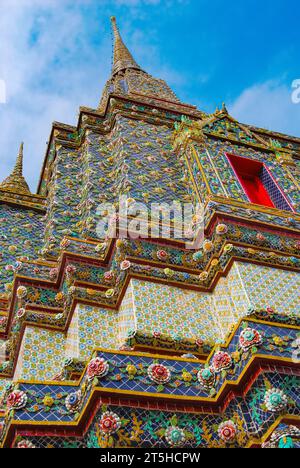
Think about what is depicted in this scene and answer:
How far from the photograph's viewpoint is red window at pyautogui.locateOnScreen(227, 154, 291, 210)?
8.49 metres

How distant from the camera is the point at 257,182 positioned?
9.08 metres

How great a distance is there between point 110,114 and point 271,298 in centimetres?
604

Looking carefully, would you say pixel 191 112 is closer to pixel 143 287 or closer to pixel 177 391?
pixel 143 287

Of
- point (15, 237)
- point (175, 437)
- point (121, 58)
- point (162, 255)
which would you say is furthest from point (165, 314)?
point (121, 58)

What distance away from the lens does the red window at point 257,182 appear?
8.49 m

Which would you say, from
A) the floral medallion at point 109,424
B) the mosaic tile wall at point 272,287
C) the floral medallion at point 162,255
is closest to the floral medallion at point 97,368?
the floral medallion at point 109,424

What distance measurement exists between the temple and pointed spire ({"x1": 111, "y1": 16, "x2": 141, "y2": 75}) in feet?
18.4

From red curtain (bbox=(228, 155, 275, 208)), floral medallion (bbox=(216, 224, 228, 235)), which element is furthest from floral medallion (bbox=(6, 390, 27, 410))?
red curtain (bbox=(228, 155, 275, 208))

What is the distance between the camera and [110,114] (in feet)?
34.8

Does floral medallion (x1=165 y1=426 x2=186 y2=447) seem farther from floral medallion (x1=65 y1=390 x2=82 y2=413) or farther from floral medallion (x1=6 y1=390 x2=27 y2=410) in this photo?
floral medallion (x1=6 y1=390 x2=27 y2=410)

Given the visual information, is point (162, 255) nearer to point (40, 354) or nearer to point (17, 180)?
point (40, 354)

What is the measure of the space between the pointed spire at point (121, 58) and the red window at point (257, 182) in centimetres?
883

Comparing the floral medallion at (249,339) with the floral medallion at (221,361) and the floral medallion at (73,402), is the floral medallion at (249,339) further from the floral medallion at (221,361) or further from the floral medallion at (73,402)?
the floral medallion at (73,402)

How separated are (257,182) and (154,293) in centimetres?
387
